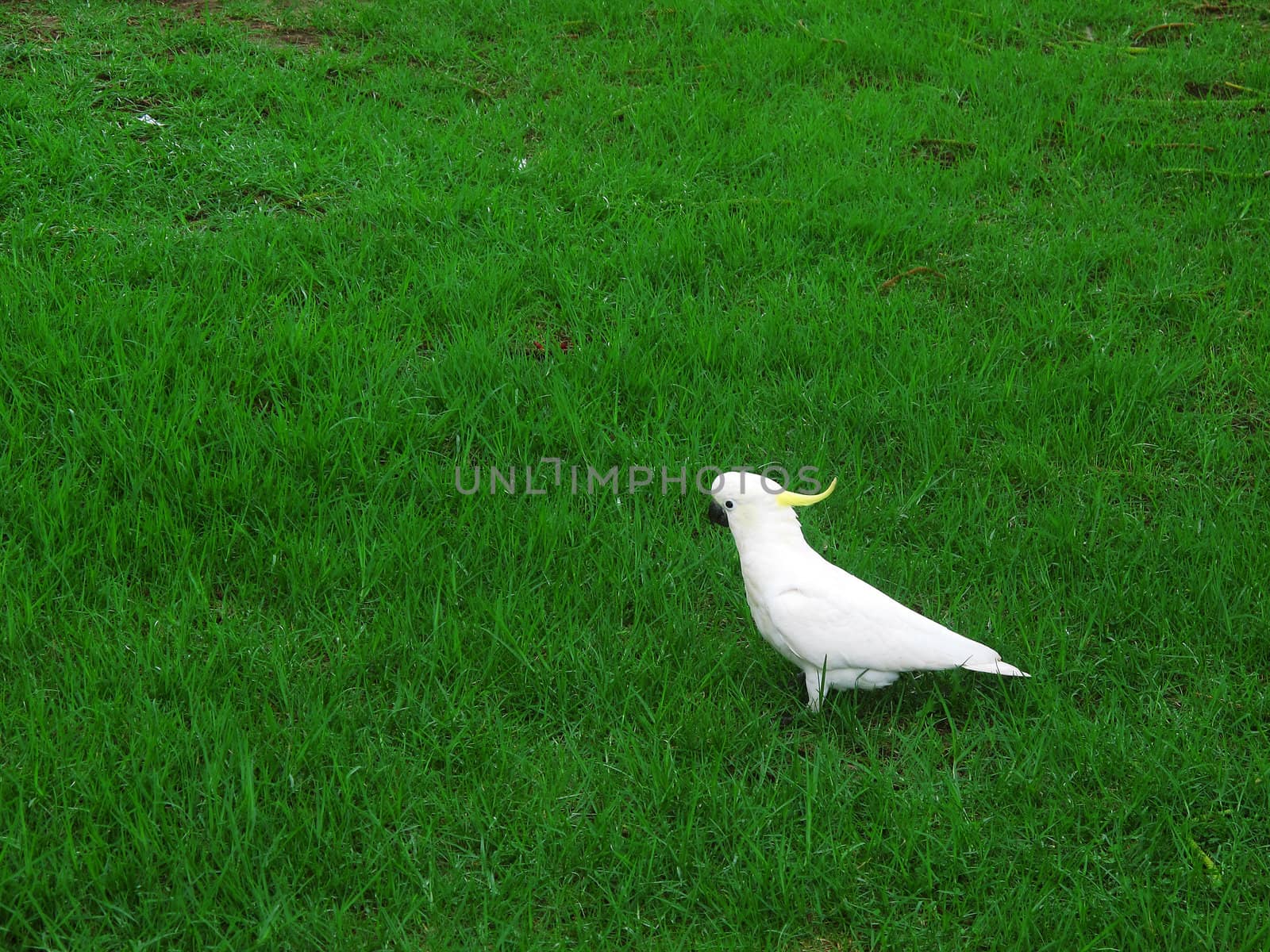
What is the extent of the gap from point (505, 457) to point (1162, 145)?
390 cm

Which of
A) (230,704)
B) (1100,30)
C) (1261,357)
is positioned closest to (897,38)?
(1100,30)

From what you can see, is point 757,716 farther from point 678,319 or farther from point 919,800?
point 678,319

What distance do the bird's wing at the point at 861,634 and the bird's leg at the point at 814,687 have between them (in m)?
0.04

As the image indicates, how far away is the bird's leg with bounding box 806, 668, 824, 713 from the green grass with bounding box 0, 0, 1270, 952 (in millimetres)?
91

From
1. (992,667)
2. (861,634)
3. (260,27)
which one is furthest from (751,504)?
(260,27)

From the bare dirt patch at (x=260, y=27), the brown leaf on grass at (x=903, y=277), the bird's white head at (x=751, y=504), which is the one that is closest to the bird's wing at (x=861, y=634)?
the bird's white head at (x=751, y=504)

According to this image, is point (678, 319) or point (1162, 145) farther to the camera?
point (1162, 145)

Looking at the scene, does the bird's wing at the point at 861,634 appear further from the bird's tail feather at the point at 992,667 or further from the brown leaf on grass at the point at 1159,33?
the brown leaf on grass at the point at 1159,33

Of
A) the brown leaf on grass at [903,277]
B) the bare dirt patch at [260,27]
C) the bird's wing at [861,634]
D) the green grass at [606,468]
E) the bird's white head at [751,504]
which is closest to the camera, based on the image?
the green grass at [606,468]

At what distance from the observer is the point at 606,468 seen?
3670 millimetres

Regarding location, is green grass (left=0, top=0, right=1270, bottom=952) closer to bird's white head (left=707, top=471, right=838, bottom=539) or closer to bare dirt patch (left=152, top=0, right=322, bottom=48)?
bare dirt patch (left=152, top=0, right=322, bottom=48)

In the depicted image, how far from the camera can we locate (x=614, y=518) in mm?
3477

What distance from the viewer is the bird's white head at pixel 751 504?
292 cm

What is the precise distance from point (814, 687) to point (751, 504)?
0.50m
